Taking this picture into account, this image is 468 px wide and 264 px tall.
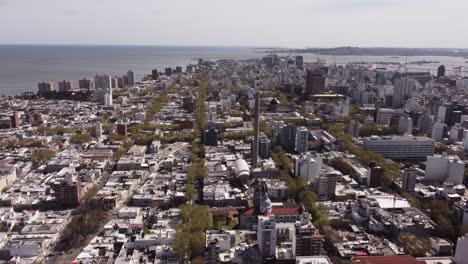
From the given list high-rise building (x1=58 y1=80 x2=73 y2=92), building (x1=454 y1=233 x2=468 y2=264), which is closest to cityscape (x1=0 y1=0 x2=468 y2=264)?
building (x1=454 y1=233 x2=468 y2=264)

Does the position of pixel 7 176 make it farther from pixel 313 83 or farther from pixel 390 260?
pixel 313 83

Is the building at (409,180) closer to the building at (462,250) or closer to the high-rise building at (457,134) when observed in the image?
the building at (462,250)

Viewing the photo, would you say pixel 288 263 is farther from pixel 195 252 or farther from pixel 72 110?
pixel 72 110

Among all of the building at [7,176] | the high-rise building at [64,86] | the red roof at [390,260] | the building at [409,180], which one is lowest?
the building at [7,176]

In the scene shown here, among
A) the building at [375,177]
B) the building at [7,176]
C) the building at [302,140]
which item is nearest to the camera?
the building at [7,176]

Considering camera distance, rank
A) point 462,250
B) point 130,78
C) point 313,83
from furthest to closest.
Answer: point 130,78, point 313,83, point 462,250

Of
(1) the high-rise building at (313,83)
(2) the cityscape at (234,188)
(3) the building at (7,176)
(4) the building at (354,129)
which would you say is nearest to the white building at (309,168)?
(2) the cityscape at (234,188)

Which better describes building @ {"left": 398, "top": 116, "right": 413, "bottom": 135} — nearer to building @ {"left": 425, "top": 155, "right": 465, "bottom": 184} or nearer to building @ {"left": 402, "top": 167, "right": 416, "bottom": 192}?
building @ {"left": 425, "top": 155, "right": 465, "bottom": 184}

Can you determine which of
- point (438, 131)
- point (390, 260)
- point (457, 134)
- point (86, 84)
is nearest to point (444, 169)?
point (438, 131)
